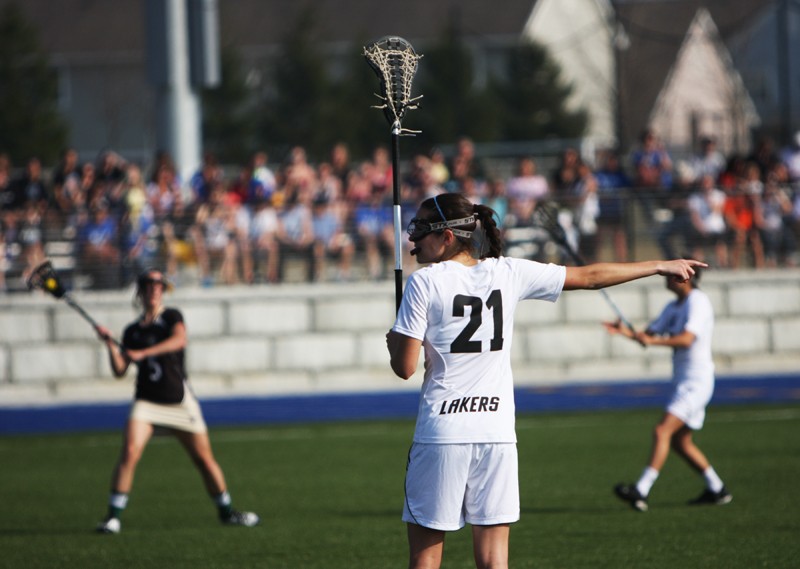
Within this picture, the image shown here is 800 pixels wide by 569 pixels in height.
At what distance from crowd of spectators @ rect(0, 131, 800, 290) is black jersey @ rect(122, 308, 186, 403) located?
28.6 feet

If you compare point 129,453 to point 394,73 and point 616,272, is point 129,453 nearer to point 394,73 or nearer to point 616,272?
point 394,73

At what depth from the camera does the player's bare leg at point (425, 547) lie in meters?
5.26

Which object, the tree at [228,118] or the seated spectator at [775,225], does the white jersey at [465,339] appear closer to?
the seated spectator at [775,225]

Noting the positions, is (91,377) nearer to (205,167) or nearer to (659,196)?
(205,167)

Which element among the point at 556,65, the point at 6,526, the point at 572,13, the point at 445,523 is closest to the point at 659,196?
the point at 6,526

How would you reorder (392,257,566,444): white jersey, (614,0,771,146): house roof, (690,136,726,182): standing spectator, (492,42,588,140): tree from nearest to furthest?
(392,257,566,444): white jersey, (690,136,726,182): standing spectator, (492,42,588,140): tree, (614,0,771,146): house roof

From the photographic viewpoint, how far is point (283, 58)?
4806cm

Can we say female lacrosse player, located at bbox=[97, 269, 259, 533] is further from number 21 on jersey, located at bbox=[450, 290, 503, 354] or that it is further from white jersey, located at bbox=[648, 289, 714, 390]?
number 21 on jersey, located at bbox=[450, 290, 503, 354]

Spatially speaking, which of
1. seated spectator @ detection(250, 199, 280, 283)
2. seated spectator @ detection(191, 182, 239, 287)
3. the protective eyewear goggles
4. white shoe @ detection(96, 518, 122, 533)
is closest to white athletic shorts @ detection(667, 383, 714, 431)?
white shoe @ detection(96, 518, 122, 533)

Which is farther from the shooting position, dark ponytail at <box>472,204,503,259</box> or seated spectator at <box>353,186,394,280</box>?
seated spectator at <box>353,186,394,280</box>

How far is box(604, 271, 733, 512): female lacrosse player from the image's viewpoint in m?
9.70

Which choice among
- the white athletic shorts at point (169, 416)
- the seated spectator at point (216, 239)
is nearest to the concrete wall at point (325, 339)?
the seated spectator at point (216, 239)

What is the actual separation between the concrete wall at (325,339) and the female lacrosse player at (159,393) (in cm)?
850

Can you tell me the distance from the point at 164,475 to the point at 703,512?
566cm
